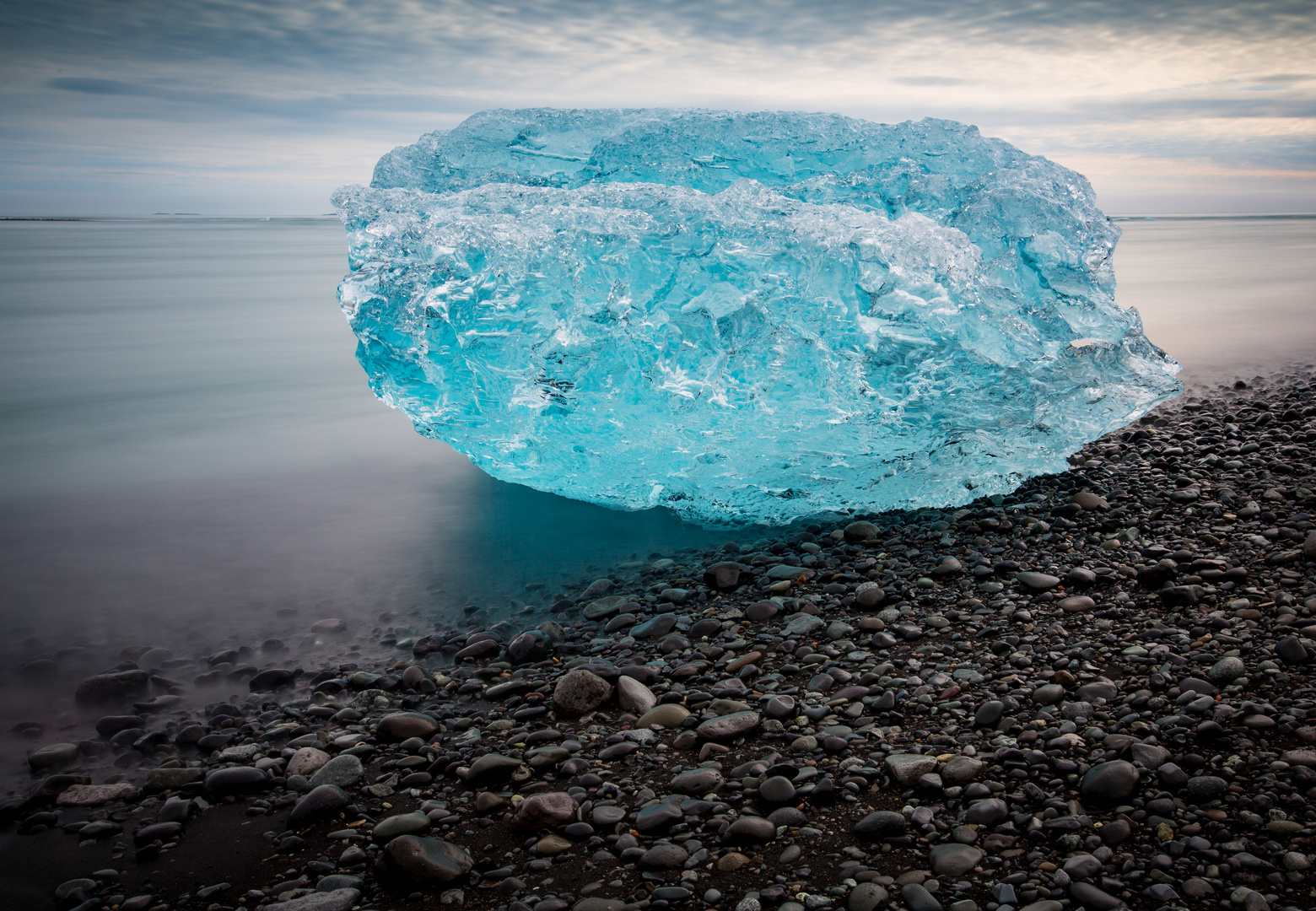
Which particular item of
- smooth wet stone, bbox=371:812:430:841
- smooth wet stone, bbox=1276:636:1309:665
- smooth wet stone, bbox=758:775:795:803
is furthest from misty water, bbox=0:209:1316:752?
smooth wet stone, bbox=1276:636:1309:665

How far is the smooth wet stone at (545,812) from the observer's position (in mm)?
2623

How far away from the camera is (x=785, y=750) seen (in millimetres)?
2947

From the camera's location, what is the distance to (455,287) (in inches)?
203

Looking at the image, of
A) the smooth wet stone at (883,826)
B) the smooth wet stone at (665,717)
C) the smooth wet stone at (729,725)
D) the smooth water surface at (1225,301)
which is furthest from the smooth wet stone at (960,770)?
the smooth water surface at (1225,301)

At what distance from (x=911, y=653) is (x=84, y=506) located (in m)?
6.24

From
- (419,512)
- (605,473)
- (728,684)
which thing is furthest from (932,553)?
(419,512)

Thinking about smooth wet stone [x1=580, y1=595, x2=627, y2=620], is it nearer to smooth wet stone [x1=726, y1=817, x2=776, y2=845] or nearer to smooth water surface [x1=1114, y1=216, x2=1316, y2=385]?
smooth wet stone [x1=726, y1=817, x2=776, y2=845]

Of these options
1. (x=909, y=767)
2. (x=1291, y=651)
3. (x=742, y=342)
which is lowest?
(x=909, y=767)

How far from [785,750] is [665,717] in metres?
0.52

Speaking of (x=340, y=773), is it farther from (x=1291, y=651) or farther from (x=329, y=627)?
(x=1291, y=651)

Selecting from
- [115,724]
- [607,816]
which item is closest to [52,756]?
[115,724]

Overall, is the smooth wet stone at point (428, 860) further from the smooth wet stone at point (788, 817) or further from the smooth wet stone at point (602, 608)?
the smooth wet stone at point (602, 608)

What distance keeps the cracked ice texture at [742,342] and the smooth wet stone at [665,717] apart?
2161 mm

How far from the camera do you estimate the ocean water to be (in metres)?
4.82
